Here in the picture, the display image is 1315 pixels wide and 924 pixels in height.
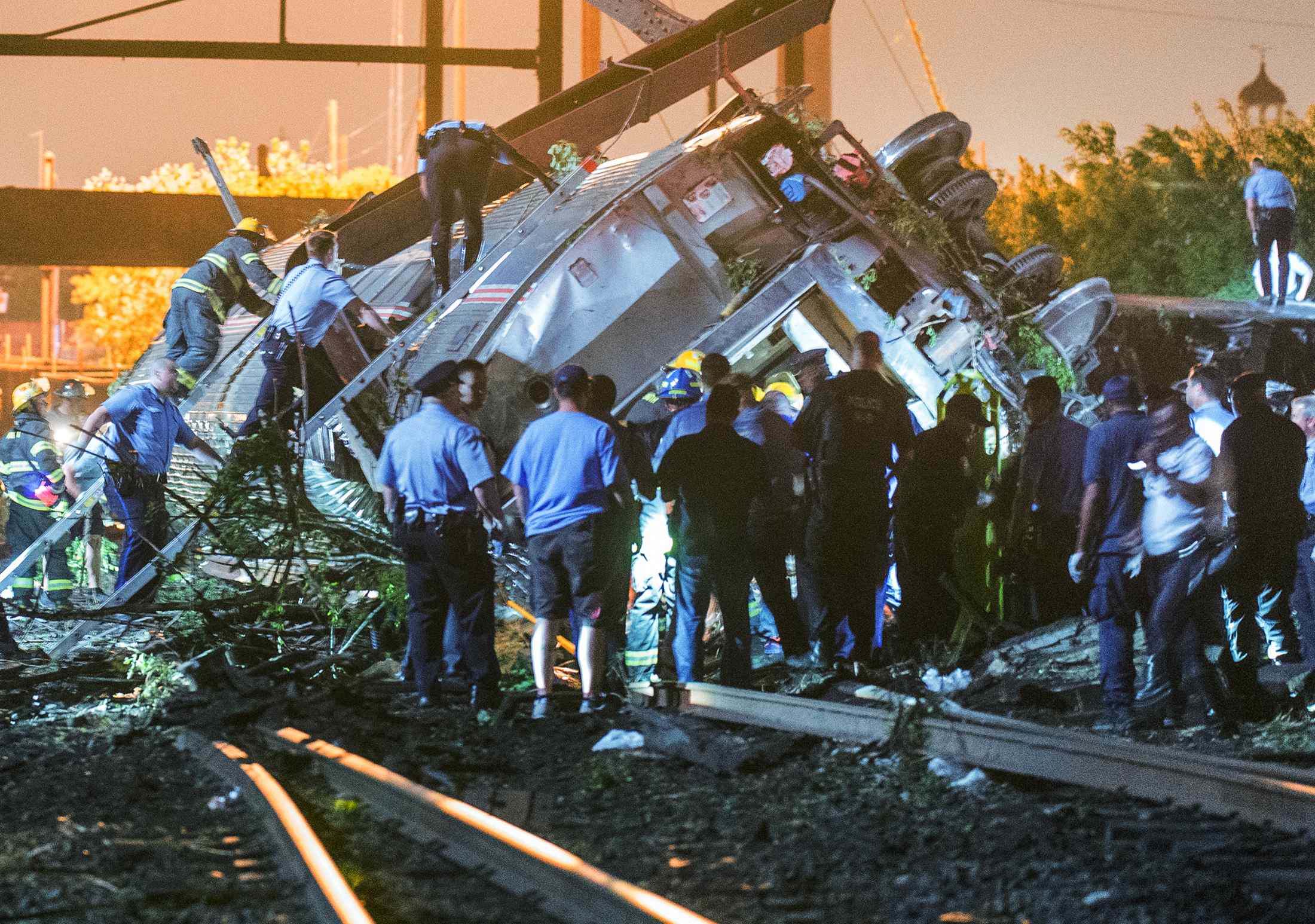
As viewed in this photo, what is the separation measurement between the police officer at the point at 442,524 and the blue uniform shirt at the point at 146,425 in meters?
3.19

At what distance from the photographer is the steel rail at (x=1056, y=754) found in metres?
4.99

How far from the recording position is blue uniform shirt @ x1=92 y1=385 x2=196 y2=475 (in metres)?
10.0

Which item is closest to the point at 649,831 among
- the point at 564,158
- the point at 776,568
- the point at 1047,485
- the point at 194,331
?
the point at 776,568

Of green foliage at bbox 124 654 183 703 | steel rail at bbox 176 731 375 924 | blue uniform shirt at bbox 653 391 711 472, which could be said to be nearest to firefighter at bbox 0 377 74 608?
green foliage at bbox 124 654 183 703

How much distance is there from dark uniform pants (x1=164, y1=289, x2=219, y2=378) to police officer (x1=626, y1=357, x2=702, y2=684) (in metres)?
4.43

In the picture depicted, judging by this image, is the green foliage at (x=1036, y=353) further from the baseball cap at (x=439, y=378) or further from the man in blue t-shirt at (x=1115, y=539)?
the baseball cap at (x=439, y=378)

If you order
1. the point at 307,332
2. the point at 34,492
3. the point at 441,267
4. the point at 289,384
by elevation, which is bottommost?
the point at 34,492

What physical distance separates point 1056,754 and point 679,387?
375cm

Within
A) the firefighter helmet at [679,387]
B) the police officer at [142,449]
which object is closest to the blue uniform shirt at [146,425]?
the police officer at [142,449]

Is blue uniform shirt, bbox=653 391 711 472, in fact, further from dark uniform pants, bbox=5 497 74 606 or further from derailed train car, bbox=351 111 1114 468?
dark uniform pants, bbox=5 497 74 606

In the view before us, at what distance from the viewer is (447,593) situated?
743cm

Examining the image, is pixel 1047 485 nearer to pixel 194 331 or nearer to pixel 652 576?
pixel 652 576

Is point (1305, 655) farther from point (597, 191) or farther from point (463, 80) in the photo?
point (463, 80)

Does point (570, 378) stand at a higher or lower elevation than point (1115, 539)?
higher
